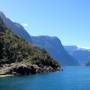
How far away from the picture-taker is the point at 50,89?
127 metres

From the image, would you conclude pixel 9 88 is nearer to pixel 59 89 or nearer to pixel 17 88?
pixel 17 88

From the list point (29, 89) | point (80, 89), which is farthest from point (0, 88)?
point (80, 89)

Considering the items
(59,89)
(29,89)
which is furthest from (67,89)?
(29,89)

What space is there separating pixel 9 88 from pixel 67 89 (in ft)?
77.5

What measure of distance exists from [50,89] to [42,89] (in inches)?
127

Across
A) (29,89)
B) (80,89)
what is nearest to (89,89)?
(80,89)

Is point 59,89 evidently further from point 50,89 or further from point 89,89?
point 89,89

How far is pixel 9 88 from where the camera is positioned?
130000mm

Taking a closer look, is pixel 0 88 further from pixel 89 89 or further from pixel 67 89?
pixel 89 89

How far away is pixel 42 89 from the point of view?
127125mm

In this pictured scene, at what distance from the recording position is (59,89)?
129m

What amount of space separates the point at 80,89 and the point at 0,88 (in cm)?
3253

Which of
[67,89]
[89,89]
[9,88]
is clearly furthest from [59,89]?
[9,88]

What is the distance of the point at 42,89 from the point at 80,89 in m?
15.3
